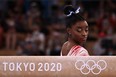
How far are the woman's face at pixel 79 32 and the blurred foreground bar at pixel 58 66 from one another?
0.91 feet

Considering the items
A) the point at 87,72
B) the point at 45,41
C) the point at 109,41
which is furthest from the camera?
the point at 45,41

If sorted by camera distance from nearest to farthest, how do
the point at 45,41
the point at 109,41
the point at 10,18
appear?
the point at 109,41 → the point at 45,41 → the point at 10,18

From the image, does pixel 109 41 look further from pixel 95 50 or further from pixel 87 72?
pixel 87 72

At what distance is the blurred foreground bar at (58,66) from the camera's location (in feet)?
13.6

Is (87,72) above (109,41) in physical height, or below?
above

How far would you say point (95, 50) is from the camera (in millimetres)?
10742

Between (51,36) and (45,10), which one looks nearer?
(51,36)

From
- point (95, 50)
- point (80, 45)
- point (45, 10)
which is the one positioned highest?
point (80, 45)

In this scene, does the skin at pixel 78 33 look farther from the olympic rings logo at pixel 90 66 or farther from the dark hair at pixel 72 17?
the olympic rings logo at pixel 90 66

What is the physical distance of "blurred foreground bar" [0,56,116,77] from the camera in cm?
415

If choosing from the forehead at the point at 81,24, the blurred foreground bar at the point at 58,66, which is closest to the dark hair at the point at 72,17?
the forehead at the point at 81,24

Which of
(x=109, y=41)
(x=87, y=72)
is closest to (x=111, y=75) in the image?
(x=87, y=72)

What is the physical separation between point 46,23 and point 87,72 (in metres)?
7.72

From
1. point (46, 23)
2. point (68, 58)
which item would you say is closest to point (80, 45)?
point (68, 58)
